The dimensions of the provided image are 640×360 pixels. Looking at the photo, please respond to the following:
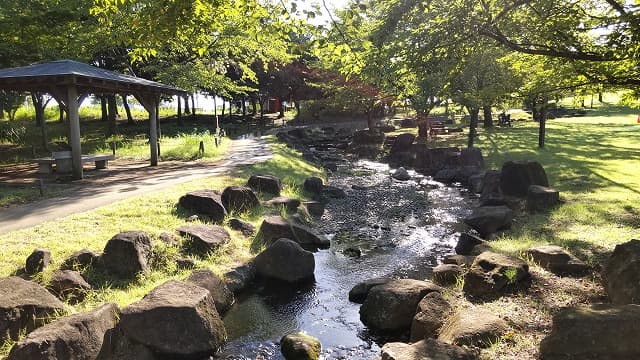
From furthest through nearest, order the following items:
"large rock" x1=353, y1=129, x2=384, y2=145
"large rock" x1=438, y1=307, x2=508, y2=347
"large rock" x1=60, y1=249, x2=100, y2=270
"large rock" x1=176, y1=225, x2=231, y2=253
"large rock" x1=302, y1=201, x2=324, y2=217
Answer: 1. "large rock" x1=353, y1=129, x2=384, y2=145
2. "large rock" x1=302, y1=201, x2=324, y2=217
3. "large rock" x1=176, y1=225, x2=231, y2=253
4. "large rock" x1=60, y1=249, x2=100, y2=270
5. "large rock" x1=438, y1=307, x2=508, y2=347

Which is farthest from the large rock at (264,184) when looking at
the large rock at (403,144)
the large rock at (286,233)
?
the large rock at (403,144)

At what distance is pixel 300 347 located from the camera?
6527mm

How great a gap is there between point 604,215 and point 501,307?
611cm

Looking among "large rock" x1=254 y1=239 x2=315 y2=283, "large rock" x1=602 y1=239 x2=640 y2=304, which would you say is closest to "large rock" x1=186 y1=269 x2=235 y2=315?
"large rock" x1=254 y1=239 x2=315 y2=283

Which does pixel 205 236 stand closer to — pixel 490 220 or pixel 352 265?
pixel 352 265

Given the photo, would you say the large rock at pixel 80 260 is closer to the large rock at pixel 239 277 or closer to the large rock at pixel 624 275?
the large rock at pixel 239 277

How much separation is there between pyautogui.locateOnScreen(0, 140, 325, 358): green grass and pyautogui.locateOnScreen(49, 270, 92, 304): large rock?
16 cm

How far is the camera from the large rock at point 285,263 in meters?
9.55

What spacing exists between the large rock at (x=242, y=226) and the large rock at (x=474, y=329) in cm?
623

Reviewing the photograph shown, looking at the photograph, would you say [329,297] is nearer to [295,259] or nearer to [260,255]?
[295,259]

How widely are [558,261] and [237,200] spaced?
840cm

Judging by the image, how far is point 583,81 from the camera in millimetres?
11031

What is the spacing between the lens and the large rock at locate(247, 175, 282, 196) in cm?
1505

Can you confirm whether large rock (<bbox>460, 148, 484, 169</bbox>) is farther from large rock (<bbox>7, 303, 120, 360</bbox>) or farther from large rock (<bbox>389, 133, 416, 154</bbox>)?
large rock (<bbox>7, 303, 120, 360</bbox>)
